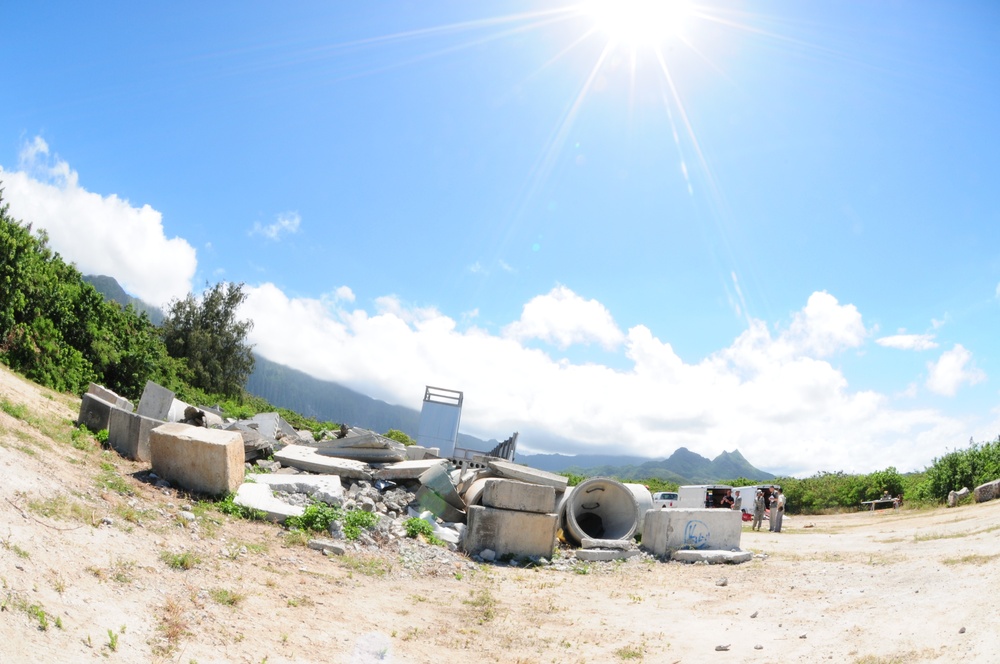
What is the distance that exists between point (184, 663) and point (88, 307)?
16.6 m

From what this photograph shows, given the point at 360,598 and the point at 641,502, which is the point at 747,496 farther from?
the point at 360,598

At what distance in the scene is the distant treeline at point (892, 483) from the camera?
21016 millimetres

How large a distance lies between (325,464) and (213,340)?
29.9 m

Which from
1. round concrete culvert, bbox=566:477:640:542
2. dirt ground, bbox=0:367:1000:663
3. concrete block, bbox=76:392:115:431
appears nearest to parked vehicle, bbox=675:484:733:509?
round concrete culvert, bbox=566:477:640:542

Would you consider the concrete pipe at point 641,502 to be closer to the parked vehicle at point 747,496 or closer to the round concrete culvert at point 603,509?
the round concrete culvert at point 603,509

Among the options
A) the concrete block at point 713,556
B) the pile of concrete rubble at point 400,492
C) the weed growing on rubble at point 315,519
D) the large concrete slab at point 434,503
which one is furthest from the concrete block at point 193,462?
the concrete block at point 713,556

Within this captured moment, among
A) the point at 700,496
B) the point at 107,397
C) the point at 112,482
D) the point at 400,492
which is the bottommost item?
the point at 700,496

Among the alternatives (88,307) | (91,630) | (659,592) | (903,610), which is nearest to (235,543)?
(91,630)

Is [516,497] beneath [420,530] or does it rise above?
above

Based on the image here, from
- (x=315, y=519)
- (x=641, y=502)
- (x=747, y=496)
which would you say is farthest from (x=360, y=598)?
(x=747, y=496)

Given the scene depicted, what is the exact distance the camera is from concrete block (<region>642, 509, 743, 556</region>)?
11.1 meters

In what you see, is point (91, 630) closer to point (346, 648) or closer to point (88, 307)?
point (346, 648)

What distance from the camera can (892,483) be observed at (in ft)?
83.5

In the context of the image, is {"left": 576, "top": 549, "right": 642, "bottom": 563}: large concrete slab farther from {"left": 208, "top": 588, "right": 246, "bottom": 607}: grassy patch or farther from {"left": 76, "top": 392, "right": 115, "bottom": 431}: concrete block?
{"left": 76, "top": 392, "right": 115, "bottom": 431}: concrete block
